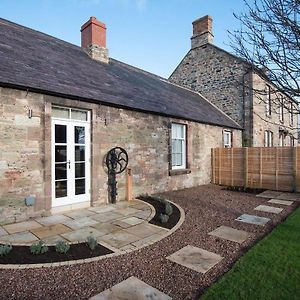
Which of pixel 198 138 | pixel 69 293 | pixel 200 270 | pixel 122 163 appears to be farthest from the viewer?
pixel 198 138

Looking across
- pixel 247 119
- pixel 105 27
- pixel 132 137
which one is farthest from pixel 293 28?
pixel 247 119

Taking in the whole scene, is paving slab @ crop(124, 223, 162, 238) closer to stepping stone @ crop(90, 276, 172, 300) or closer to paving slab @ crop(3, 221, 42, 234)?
stepping stone @ crop(90, 276, 172, 300)

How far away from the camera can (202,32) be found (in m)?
18.5

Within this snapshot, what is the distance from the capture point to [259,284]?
3.26 metres

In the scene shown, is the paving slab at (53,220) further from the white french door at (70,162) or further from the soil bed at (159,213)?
the soil bed at (159,213)

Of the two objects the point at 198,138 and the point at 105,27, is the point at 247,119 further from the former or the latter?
the point at 105,27

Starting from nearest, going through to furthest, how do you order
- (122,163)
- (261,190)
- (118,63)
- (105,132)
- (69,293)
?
(69,293) < (105,132) < (122,163) < (261,190) < (118,63)

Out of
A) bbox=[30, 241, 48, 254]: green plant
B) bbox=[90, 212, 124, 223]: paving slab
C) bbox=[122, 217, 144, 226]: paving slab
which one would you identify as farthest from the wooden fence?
bbox=[30, 241, 48, 254]: green plant

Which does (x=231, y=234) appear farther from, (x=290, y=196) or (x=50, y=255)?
(x=290, y=196)

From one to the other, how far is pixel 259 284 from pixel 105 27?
39.6 ft

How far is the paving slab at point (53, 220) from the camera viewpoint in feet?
19.3

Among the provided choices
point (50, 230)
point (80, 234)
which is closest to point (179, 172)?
point (80, 234)

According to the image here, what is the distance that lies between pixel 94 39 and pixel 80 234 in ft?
31.8

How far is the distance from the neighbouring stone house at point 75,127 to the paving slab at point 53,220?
0.26 meters
